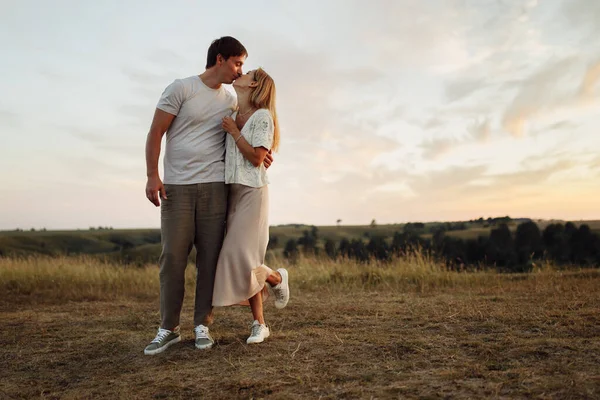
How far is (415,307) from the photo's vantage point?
5.51 metres

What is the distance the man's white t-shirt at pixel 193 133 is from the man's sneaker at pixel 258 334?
1.21m

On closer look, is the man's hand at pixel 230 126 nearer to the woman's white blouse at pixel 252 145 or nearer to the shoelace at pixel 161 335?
the woman's white blouse at pixel 252 145

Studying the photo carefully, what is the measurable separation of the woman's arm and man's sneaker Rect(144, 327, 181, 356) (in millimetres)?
1528

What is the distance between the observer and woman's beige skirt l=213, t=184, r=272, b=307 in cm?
404

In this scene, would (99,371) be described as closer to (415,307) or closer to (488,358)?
(488,358)

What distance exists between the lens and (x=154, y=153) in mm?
4031

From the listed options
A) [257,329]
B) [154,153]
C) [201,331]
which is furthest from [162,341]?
[154,153]

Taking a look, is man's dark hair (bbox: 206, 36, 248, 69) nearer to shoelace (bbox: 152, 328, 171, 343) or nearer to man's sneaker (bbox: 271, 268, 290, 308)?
man's sneaker (bbox: 271, 268, 290, 308)

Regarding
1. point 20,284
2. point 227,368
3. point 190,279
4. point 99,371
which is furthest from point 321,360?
point 20,284

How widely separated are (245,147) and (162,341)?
167cm

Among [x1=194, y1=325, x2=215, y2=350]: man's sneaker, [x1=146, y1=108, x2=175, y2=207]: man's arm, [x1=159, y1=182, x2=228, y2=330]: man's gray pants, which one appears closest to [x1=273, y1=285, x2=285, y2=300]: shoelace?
[x1=159, y1=182, x2=228, y2=330]: man's gray pants

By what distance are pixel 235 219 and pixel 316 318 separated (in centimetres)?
167

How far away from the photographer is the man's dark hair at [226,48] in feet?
13.3

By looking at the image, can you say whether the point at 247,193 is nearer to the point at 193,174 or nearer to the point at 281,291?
the point at 193,174
